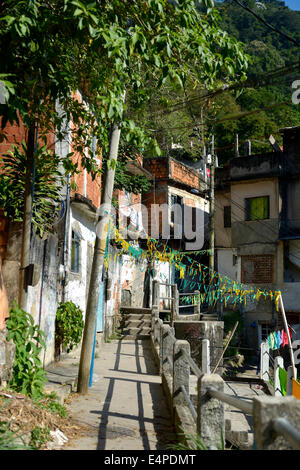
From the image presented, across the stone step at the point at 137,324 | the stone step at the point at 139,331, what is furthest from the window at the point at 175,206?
the stone step at the point at 139,331

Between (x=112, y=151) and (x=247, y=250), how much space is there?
63.6ft

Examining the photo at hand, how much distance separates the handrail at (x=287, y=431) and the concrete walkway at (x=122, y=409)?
3.11 m

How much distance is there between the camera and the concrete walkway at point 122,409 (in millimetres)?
5637

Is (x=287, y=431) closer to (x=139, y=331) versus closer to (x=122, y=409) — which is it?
(x=122, y=409)

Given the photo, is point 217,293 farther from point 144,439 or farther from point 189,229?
point 144,439

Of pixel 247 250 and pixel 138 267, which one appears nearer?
pixel 138 267

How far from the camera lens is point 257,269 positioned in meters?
26.3

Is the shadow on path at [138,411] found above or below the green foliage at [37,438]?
below

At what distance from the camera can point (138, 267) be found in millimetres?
24375

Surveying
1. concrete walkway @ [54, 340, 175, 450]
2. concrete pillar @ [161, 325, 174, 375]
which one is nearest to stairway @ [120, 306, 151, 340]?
concrete walkway @ [54, 340, 175, 450]

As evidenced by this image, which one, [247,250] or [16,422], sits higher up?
[247,250]

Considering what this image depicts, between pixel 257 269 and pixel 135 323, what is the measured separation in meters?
9.64

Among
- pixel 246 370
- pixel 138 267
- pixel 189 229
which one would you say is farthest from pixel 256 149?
pixel 246 370

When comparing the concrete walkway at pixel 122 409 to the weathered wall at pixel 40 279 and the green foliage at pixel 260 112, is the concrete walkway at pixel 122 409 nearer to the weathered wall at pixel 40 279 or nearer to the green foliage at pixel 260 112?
the weathered wall at pixel 40 279
